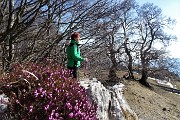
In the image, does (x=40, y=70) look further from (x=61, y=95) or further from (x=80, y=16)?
(x=80, y=16)

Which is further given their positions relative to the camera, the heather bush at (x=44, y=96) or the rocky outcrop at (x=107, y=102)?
the rocky outcrop at (x=107, y=102)

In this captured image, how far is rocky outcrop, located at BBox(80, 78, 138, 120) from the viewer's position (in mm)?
7480

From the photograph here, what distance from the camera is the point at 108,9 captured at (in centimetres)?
1042

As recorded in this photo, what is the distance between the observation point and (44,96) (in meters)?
5.54

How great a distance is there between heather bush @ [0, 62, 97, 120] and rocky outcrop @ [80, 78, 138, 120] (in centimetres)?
102

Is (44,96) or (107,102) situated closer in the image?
(44,96)

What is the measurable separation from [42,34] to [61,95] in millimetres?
4871

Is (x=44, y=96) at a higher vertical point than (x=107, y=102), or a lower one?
higher

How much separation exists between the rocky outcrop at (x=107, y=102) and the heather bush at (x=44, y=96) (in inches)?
40.3

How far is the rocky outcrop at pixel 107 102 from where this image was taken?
748 centimetres

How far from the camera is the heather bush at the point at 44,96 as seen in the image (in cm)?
534

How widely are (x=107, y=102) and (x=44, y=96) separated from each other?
2.60 m

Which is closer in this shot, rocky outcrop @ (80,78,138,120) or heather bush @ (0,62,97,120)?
heather bush @ (0,62,97,120)

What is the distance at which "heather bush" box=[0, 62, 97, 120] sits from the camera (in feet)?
17.5
